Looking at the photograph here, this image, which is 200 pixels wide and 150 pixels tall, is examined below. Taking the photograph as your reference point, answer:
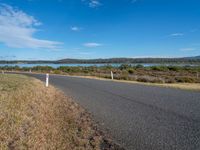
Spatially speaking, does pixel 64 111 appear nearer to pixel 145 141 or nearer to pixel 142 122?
pixel 142 122

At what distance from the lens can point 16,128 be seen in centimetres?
501

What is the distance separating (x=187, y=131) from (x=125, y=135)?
1614mm

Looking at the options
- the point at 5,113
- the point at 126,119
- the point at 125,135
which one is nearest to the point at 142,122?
the point at 126,119

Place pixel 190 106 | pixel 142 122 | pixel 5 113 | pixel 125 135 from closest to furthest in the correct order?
pixel 125 135
pixel 142 122
pixel 5 113
pixel 190 106

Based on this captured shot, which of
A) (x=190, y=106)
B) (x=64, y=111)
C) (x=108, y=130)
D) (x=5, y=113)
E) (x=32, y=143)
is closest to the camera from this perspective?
(x=32, y=143)

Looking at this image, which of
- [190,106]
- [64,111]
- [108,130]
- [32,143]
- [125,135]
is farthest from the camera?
[190,106]

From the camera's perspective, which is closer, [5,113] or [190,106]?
[5,113]

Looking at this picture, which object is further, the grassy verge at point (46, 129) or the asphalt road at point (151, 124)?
the asphalt road at point (151, 124)

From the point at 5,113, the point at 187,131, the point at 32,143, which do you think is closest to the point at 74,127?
the point at 32,143

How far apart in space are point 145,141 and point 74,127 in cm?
198

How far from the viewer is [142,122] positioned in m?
5.75

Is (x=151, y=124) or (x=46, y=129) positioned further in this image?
(x=151, y=124)

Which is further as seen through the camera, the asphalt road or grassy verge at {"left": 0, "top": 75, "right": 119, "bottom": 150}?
the asphalt road

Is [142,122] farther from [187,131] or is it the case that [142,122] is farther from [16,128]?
[16,128]
